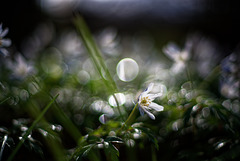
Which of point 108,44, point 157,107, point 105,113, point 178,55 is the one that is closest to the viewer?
point 157,107

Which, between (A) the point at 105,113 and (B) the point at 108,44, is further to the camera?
(B) the point at 108,44

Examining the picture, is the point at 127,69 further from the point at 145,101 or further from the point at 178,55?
the point at 145,101

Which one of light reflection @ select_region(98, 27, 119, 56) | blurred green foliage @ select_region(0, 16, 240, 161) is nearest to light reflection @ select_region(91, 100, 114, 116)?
blurred green foliage @ select_region(0, 16, 240, 161)

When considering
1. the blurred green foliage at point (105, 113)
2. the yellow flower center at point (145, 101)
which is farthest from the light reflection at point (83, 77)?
the yellow flower center at point (145, 101)

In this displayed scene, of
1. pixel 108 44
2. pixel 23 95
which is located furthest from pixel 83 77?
pixel 23 95

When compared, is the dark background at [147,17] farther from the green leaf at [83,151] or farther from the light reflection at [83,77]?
the green leaf at [83,151]

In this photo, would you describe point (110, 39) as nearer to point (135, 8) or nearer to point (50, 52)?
point (50, 52)

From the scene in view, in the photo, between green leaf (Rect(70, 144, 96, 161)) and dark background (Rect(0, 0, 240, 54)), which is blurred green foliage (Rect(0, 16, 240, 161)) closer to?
green leaf (Rect(70, 144, 96, 161))

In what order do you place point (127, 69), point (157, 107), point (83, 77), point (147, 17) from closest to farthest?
point (157, 107)
point (83, 77)
point (127, 69)
point (147, 17)
